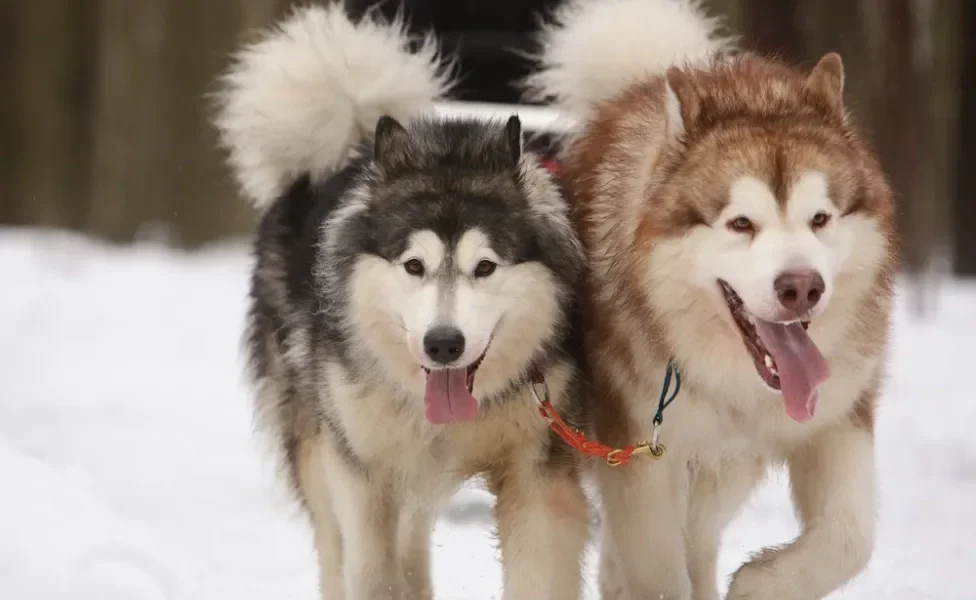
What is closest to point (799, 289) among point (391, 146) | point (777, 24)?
point (391, 146)

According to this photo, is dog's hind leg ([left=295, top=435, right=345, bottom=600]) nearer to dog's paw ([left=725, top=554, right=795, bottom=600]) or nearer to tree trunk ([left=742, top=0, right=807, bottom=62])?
dog's paw ([left=725, top=554, right=795, bottom=600])

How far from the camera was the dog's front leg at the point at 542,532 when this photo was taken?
2848 mm

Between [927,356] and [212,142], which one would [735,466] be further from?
[212,142]

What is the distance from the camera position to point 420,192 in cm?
288

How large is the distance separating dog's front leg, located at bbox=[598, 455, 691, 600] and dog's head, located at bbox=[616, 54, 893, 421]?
397 millimetres

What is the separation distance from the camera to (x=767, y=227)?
8.27 ft

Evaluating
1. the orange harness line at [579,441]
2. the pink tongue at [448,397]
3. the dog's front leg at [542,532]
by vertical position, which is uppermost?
the pink tongue at [448,397]

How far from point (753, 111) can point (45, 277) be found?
9.00 meters

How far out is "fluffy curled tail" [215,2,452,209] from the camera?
3508 millimetres

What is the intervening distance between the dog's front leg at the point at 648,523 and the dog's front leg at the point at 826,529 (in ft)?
0.75

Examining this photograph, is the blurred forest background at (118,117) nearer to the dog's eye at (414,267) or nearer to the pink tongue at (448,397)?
the dog's eye at (414,267)

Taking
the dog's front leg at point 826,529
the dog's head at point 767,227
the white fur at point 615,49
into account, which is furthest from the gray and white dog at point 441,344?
the white fur at point 615,49

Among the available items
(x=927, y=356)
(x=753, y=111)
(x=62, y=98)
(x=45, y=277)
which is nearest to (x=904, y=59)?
(x=927, y=356)

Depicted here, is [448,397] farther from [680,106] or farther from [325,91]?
[325,91]
